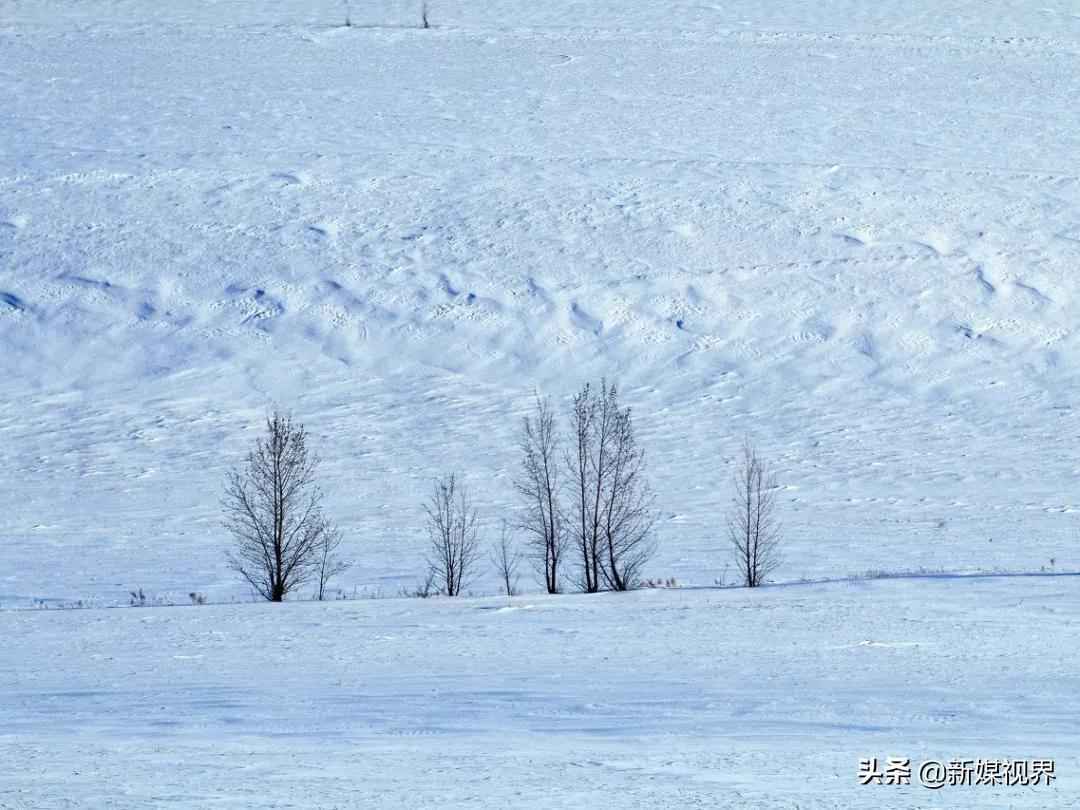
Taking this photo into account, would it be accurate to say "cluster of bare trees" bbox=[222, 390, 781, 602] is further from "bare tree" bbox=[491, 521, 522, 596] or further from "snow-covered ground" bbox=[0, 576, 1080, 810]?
"snow-covered ground" bbox=[0, 576, 1080, 810]

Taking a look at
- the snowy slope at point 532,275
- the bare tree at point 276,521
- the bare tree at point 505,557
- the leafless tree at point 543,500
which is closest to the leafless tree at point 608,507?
the leafless tree at point 543,500

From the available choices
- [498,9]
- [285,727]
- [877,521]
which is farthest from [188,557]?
[498,9]

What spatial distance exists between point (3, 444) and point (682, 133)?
1889 cm

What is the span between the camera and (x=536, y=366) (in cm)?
2939

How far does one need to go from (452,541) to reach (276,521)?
3.05m

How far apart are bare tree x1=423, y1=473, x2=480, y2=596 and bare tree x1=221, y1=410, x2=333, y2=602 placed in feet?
4.89

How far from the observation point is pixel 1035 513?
72.1ft

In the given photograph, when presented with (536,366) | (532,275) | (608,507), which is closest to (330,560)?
(608,507)

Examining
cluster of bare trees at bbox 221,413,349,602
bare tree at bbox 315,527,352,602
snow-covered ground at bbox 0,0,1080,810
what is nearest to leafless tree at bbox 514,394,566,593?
snow-covered ground at bbox 0,0,1080,810

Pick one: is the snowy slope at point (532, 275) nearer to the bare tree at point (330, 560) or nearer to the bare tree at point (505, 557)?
the bare tree at point (330, 560)

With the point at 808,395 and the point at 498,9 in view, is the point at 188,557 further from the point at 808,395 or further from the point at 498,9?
the point at 498,9

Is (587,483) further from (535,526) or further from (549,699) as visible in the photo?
(549,699)

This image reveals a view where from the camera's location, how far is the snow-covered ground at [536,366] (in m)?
9.41

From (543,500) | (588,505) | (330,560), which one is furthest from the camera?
(543,500)
